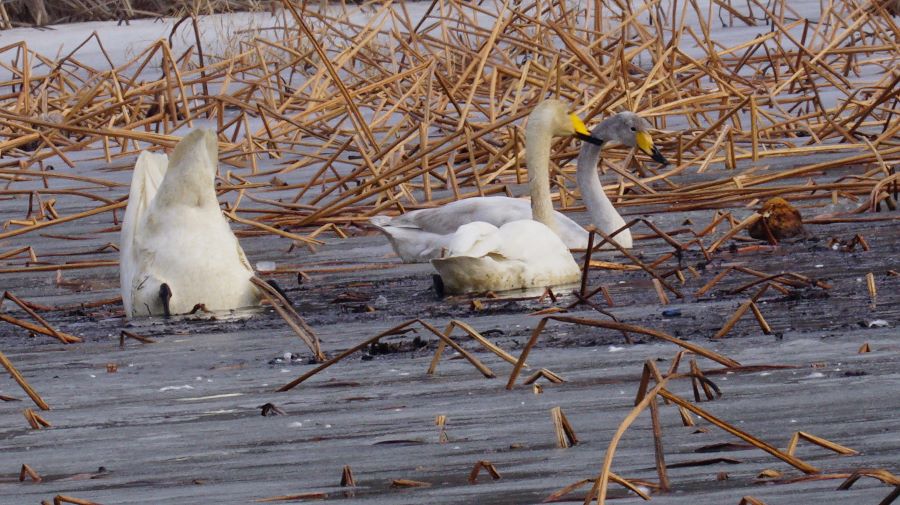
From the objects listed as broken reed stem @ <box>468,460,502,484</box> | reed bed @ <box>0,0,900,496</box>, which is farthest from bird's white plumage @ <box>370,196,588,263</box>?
broken reed stem @ <box>468,460,502,484</box>

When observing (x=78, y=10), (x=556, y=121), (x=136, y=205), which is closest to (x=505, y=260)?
(x=136, y=205)

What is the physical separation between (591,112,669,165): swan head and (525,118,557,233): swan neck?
1.68 ft

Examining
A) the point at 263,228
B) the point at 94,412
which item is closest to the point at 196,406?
the point at 94,412

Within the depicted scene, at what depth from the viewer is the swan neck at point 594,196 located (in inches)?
287

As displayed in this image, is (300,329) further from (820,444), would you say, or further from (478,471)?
(820,444)

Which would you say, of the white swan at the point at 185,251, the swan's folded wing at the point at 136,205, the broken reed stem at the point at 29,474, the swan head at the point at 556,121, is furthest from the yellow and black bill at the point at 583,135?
the broken reed stem at the point at 29,474

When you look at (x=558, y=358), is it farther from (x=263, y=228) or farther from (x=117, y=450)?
(x=263, y=228)

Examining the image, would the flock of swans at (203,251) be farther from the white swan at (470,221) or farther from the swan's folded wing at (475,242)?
the white swan at (470,221)

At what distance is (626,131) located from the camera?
8016 millimetres

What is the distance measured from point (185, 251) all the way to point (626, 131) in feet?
10.2

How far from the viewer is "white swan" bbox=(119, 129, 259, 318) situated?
215 inches

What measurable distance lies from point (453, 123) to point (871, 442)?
731cm

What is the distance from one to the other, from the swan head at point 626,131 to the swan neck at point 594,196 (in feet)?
0.73

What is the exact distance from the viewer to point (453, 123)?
9969mm
